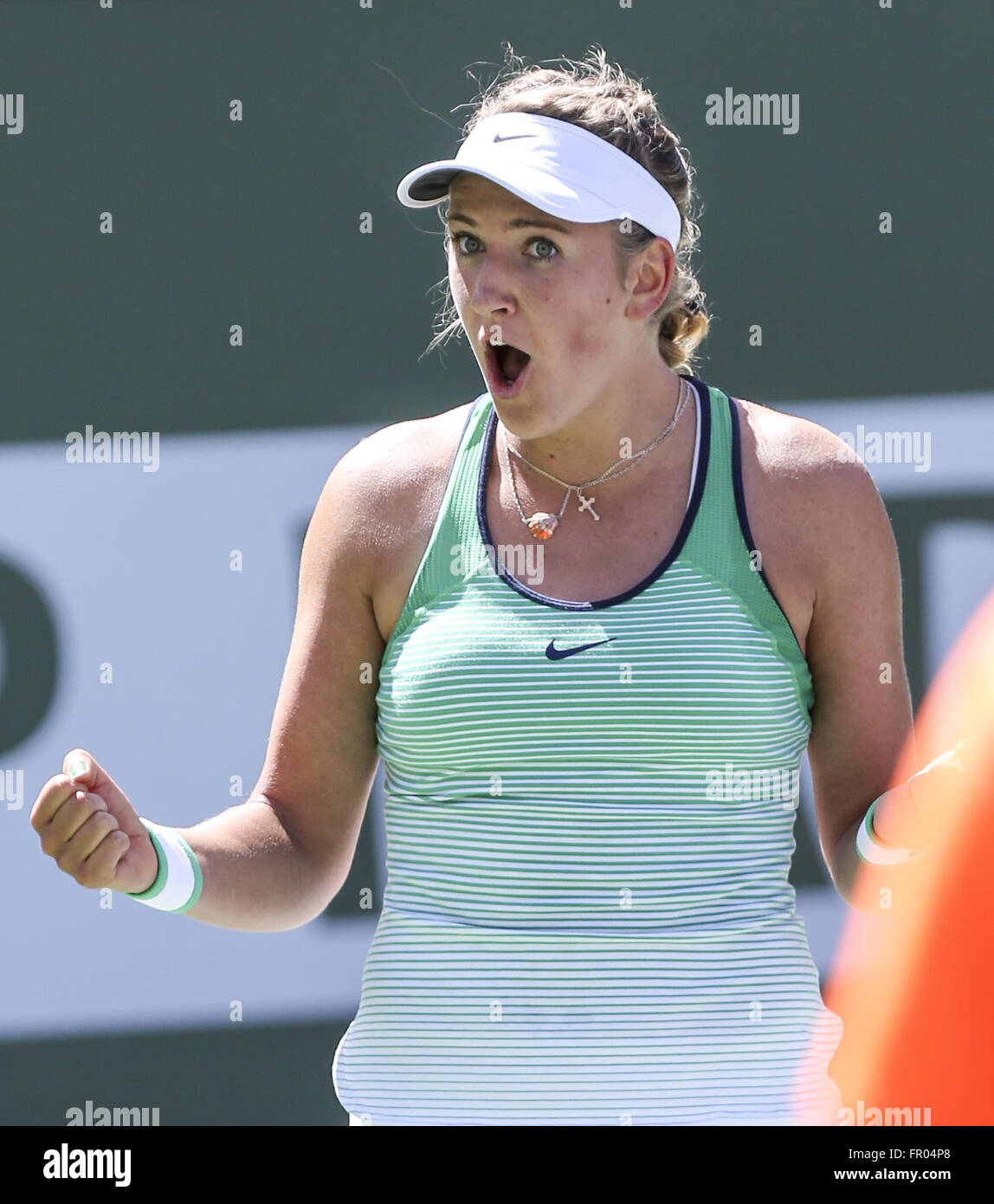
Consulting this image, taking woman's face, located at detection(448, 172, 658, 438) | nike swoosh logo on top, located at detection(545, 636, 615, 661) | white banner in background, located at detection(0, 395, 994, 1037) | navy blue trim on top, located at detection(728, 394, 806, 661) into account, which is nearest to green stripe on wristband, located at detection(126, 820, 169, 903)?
nike swoosh logo on top, located at detection(545, 636, 615, 661)

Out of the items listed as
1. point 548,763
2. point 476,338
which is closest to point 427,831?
point 548,763

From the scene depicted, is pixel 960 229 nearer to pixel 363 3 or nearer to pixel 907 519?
pixel 907 519

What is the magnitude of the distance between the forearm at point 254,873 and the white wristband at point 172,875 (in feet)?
0.06

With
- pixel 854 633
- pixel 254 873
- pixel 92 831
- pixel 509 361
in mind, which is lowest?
pixel 254 873

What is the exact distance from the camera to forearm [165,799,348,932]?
1871mm

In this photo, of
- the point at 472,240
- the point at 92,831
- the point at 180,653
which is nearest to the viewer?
the point at 92,831

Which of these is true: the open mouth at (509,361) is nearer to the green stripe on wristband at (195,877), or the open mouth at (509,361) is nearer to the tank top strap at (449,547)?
the tank top strap at (449,547)

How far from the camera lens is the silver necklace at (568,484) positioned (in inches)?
75.1

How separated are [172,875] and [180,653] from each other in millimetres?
1411

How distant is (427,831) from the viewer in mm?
1803

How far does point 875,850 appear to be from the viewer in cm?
181

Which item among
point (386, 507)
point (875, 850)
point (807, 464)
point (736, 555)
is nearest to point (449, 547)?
point (386, 507)

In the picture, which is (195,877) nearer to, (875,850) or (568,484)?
(568,484)

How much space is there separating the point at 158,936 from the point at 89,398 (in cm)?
107
